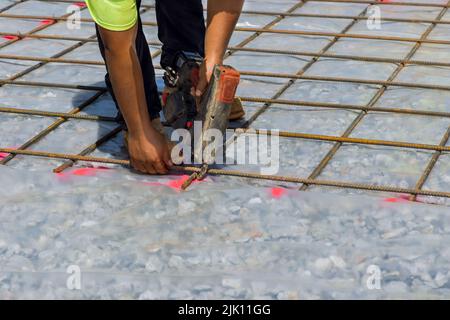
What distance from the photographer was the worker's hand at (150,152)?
8.75 ft

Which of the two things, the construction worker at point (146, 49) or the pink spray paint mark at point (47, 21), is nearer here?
the construction worker at point (146, 49)

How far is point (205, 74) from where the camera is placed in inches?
106

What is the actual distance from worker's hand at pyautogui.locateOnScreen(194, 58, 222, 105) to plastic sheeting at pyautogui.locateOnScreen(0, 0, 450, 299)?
0.90ft

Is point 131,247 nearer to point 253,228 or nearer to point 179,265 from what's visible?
point 179,265

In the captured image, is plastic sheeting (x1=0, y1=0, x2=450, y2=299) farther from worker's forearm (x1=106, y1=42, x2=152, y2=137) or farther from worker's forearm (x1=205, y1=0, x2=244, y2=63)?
worker's forearm (x1=205, y1=0, x2=244, y2=63)

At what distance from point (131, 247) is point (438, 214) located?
83 centimetres

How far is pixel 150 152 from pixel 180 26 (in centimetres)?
56

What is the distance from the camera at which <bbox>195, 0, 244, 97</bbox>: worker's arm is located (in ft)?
8.89

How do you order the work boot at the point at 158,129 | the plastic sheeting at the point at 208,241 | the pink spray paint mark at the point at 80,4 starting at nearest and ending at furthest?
the plastic sheeting at the point at 208,241, the work boot at the point at 158,129, the pink spray paint mark at the point at 80,4

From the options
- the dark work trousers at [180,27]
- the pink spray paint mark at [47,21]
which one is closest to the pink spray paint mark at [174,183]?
the dark work trousers at [180,27]

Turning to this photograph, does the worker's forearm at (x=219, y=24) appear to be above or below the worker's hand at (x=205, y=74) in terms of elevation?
above

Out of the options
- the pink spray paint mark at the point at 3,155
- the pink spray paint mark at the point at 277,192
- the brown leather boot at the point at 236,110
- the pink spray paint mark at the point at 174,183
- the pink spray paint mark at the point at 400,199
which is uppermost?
the brown leather boot at the point at 236,110

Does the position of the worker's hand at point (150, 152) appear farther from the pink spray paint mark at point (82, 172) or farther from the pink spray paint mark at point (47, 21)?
the pink spray paint mark at point (47, 21)
